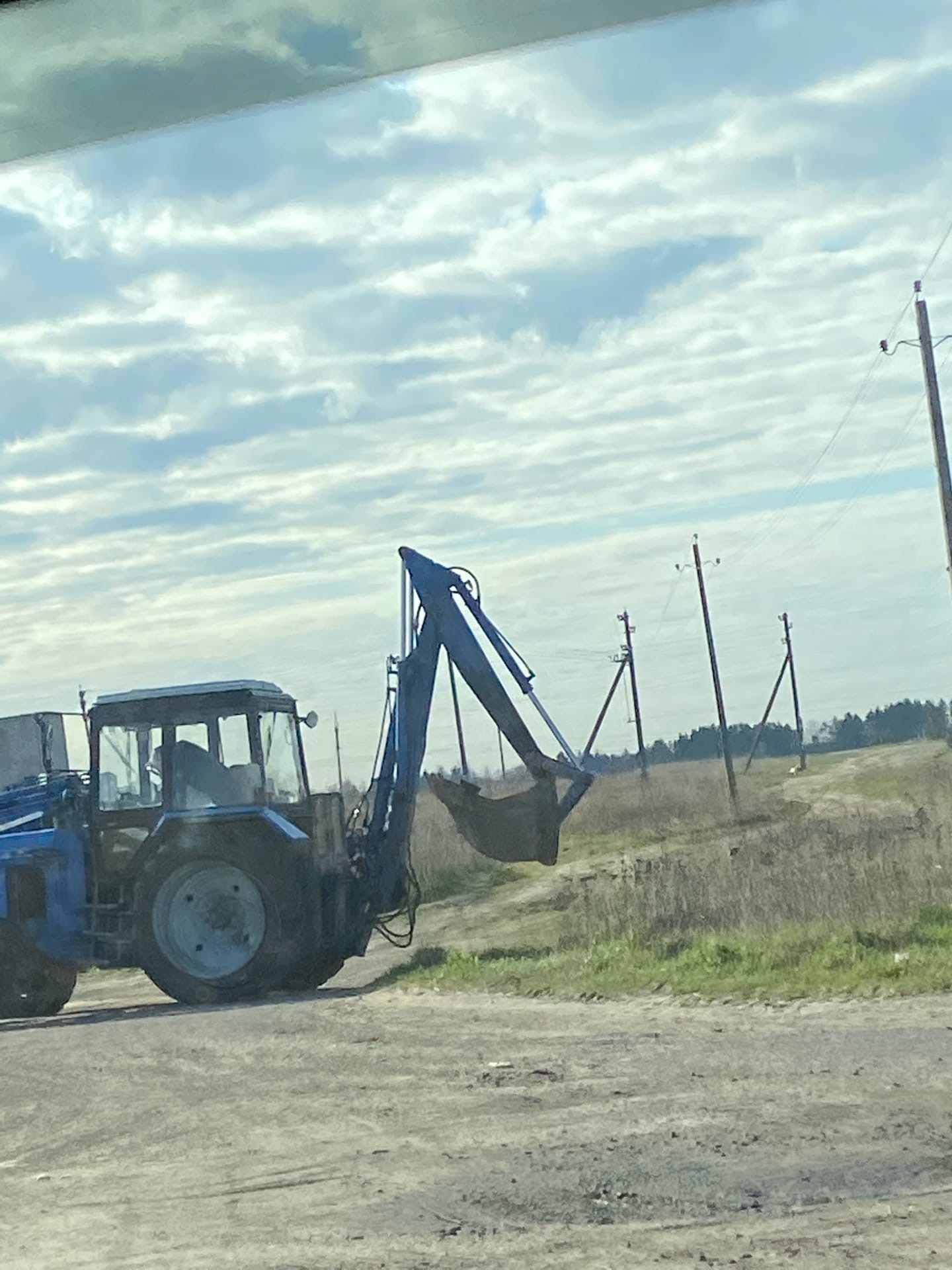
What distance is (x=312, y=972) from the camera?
12.0 metres

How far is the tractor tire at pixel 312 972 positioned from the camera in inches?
470

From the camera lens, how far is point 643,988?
35.3 feet

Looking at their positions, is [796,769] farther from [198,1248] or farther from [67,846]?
[198,1248]

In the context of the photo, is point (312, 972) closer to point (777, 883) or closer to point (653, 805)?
point (653, 805)

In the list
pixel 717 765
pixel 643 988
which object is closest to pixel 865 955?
pixel 643 988

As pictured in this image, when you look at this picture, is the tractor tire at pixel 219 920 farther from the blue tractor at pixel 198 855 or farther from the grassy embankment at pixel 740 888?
the grassy embankment at pixel 740 888

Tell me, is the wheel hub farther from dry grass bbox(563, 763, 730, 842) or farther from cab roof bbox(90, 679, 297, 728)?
dry grass bbox(563, 763, 730, 842)

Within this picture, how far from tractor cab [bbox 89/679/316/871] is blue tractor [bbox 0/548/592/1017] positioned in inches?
0.4

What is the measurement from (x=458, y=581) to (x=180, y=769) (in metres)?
2.48

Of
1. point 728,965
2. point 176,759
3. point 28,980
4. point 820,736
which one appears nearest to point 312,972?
point 176,759

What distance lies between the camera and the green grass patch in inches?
396

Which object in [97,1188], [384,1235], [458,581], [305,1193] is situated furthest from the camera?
[458,581]

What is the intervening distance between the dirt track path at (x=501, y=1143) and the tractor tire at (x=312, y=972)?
4.74 feet

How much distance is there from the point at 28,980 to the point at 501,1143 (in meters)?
6.37
